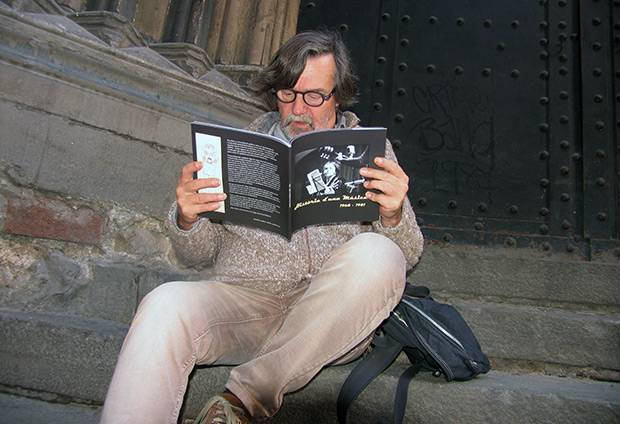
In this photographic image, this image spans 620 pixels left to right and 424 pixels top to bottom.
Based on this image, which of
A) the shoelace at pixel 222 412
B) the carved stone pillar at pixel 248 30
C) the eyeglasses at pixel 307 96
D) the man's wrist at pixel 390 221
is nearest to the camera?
the shoelace at pixel 222 412

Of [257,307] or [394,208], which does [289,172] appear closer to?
[394,208]

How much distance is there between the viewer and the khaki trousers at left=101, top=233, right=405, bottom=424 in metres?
1.06

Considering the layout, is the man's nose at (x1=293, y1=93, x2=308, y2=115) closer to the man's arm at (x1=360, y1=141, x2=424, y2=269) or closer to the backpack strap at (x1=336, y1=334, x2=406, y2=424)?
the man's arm at (x1=360, y1=141, x2=424, y2=269)

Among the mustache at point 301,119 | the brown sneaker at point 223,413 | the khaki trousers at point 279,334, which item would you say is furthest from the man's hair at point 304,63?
the brown sneaker at point 223,413

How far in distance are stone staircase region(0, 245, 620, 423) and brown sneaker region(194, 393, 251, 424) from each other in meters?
0.15

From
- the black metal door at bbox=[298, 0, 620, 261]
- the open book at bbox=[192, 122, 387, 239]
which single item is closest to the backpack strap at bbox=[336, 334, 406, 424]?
the open book at bbox=[192, 122, 387, 239]

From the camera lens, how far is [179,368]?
110cm

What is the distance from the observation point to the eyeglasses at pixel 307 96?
171 cm

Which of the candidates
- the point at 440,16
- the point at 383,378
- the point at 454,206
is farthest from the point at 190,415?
the point at 440,16

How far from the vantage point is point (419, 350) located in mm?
1443

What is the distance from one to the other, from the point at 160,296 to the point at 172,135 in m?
1.10

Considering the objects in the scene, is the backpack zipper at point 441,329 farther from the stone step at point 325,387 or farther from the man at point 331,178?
the man at point 331,178

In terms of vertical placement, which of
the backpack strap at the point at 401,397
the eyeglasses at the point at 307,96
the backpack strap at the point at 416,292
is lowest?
the backpack strap at the point at 401,397

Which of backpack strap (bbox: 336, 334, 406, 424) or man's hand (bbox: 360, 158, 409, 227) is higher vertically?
man's hand (bbox: 360, 158, 409, 227)
